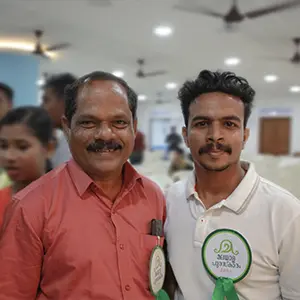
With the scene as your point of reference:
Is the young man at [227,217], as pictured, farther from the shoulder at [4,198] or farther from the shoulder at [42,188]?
the shoulder at [4,198]

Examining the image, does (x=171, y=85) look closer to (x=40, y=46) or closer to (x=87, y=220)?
(x=40, y=46)

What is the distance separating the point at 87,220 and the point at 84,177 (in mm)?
136

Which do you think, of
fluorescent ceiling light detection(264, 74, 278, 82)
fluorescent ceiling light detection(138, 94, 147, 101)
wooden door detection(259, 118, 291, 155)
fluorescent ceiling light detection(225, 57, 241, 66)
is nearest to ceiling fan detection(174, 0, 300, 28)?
fluorescent ceiling light detection(225, 57, 241, 66)

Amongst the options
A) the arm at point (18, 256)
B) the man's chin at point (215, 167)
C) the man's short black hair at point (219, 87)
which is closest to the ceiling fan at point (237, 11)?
the man's short black hair at point (219, 87)

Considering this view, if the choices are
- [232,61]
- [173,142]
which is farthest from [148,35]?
[232,61]

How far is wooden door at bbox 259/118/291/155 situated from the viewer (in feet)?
50.9

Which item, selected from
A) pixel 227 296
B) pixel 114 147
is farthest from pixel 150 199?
pixel 227 296

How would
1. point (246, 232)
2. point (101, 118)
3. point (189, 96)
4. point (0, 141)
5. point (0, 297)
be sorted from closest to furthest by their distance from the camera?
point (0, 297), point (101, 118), point (246, 232), point (189, 96), point (0, 141)

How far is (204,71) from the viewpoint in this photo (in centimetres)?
141

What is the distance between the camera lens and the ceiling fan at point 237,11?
4317 mm

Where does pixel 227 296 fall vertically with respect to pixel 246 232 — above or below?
below

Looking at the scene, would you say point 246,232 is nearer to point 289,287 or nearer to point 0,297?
point 289,287

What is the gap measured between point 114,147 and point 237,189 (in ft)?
1.52

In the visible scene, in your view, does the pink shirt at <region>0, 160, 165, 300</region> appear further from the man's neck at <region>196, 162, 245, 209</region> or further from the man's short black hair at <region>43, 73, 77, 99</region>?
the man's short black hair at <region>43, 73, 77, 99</region>
